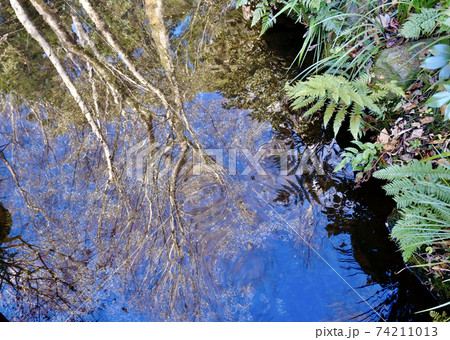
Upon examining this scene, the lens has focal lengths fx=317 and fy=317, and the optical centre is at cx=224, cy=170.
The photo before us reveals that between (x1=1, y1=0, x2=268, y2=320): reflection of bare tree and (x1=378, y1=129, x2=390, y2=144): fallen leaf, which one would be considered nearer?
(x1=1, y1=0, x2=268, y2=320): reflection of bare tree

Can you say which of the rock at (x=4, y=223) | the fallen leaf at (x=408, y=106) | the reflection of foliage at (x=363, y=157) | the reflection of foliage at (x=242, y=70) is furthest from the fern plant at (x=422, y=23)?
the rock at (x=4, y=223)

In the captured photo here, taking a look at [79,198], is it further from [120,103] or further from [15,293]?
[120,103]

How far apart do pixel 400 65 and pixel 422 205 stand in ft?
4.23

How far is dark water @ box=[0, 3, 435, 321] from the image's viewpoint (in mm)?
2432

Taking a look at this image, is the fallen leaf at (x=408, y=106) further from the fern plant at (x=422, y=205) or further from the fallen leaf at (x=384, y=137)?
the fern plant at (x=422, y=205)

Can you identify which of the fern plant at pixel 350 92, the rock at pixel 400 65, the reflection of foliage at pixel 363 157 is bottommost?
the reflection of foliage at pixel 363 157

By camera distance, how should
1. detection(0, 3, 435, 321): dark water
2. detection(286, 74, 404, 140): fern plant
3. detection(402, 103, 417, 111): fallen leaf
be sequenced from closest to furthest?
detection(0, 3, 435, 321): dark water < detection(286, 74, 404, 140): fern plant < detection(402, 103, 417, 111): fallen leaf

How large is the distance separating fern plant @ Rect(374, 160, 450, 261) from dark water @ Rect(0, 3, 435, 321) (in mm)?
407

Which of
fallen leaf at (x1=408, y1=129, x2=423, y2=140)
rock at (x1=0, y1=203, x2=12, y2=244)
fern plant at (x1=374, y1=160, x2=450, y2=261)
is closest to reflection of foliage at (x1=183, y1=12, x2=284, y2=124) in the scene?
fallen leaf at (x1=408, y1=129, x2=423, y2=140)

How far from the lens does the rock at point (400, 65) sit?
9.10 feet

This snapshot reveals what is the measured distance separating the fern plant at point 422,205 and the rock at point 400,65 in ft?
2.87

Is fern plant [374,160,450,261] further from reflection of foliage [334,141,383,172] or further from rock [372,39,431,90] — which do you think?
rock [372,39,431,90]

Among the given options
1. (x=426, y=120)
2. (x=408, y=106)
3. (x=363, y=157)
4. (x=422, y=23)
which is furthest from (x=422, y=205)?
(x=422, y=23)

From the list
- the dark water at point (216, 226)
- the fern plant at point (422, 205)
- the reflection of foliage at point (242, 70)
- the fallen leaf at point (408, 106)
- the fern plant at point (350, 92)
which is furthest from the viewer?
the reflection of foliage at point (242, 70)
